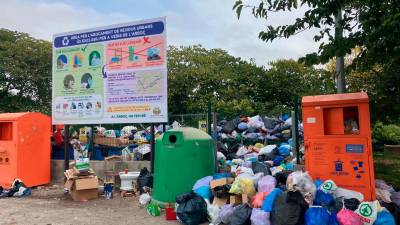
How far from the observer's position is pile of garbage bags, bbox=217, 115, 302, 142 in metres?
10.2

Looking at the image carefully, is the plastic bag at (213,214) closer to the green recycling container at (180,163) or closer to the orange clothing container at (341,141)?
the green recycling container at (180,163)

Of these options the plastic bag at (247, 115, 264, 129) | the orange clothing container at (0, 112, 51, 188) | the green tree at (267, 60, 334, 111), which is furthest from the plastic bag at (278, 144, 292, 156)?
the green tree at (267, 60, 334, 111)

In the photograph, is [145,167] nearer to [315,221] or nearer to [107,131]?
[107,131]

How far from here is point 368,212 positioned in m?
4.50

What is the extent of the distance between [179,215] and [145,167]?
2976 mm

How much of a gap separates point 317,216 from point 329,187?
0.88m

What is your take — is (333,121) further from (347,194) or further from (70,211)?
(70,211)

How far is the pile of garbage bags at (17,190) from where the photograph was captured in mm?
7992

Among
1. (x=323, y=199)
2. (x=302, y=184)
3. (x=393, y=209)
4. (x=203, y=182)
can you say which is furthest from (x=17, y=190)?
(x=393, y=209)

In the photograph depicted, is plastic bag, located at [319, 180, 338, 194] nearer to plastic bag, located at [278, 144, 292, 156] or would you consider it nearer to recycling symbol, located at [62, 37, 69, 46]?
plastic bag, located at [278, 144, 292, 156]

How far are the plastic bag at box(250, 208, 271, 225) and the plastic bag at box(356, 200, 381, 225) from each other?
41.3 inches

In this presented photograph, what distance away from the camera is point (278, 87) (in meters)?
22.8

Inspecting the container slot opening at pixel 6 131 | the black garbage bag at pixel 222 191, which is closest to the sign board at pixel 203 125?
the black garbage bag at pixel 222 191

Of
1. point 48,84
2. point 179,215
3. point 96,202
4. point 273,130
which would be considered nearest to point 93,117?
point 96,202
